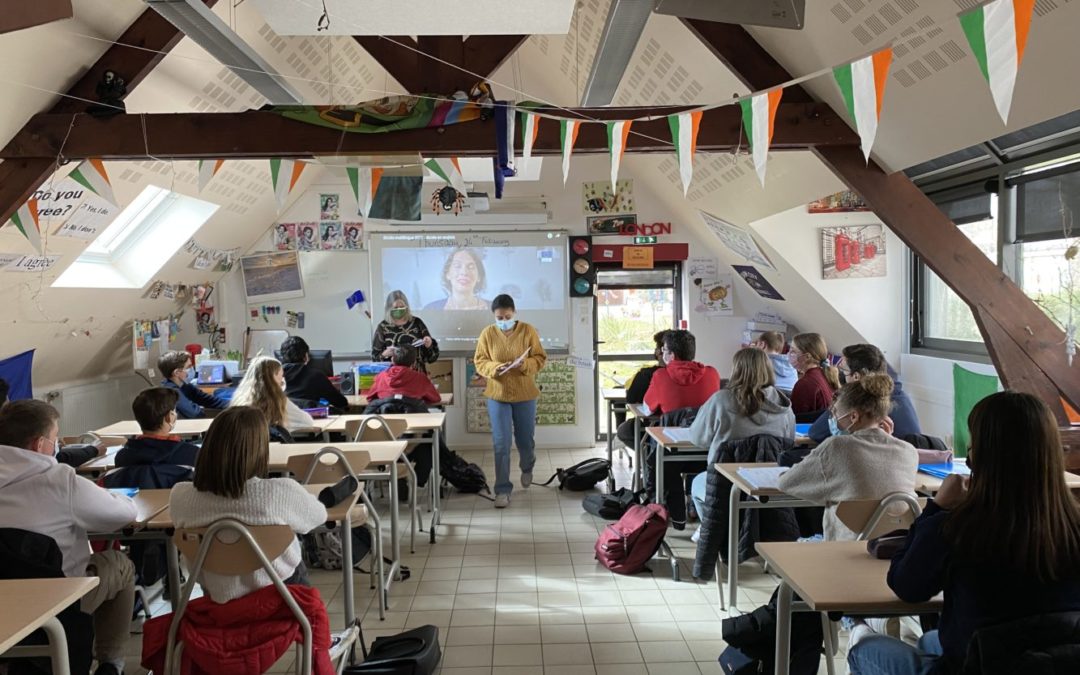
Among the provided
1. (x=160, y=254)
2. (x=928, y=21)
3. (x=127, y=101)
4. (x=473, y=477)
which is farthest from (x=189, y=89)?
(x=928, y=21)

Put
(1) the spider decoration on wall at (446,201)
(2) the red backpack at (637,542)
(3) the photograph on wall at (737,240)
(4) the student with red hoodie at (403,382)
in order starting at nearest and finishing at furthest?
(2) the red backpack at (637,542), (4) the student with red hoodie at (403,382), (3) the photograph on wall at (737,240), (1) the spider decoration on wall at (446,201)

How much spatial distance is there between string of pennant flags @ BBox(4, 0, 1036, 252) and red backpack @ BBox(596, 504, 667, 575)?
1.69 m

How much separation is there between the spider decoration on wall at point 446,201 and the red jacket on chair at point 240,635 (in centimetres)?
502

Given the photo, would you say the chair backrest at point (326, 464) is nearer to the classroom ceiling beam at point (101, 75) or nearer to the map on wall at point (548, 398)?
the classroom ceiling beam at point (101, 75)

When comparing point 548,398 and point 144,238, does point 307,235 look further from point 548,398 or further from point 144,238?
point 548,398

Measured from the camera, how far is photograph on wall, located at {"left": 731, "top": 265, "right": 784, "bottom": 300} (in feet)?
20.6

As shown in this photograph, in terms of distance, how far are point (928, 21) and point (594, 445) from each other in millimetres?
5010

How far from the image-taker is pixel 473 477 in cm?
527

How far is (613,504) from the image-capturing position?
4.60 m

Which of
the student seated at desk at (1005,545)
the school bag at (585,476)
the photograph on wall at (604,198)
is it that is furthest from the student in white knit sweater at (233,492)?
the photograph on wall at (604,198)

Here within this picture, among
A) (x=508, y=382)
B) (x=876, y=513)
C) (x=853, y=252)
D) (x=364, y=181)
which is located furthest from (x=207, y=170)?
(x=853, y=252)

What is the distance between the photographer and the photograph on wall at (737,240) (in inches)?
224

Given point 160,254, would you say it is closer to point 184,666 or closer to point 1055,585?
point 184,666

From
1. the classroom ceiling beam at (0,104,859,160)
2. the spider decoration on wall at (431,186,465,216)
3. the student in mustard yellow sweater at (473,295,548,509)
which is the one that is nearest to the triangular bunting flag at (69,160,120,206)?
the classroom ceiling beam at (0,104,859,160)
